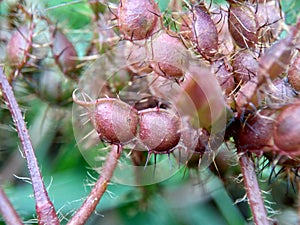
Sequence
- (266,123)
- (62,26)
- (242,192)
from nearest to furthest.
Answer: (266,123) < (242,192) < (62,26)

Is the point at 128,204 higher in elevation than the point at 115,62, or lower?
lower

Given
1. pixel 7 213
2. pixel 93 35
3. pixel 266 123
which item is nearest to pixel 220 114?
pixel 266 123

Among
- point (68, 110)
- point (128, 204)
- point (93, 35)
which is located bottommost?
point (128, 204)

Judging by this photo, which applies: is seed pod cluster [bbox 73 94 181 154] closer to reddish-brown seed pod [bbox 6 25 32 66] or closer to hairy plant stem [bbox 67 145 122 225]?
hairy plant stem [bbox 67 145 122 225]

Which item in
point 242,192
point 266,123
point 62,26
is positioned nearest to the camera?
point 266,123

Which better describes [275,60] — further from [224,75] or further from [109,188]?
[109,188]

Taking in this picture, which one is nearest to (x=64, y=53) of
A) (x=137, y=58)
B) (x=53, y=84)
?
(x=53, y=84)

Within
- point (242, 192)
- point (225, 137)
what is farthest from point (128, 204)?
point (225, 137)

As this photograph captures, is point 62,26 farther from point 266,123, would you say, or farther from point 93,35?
point 266,123

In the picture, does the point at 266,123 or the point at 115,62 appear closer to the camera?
the point at 266,123
